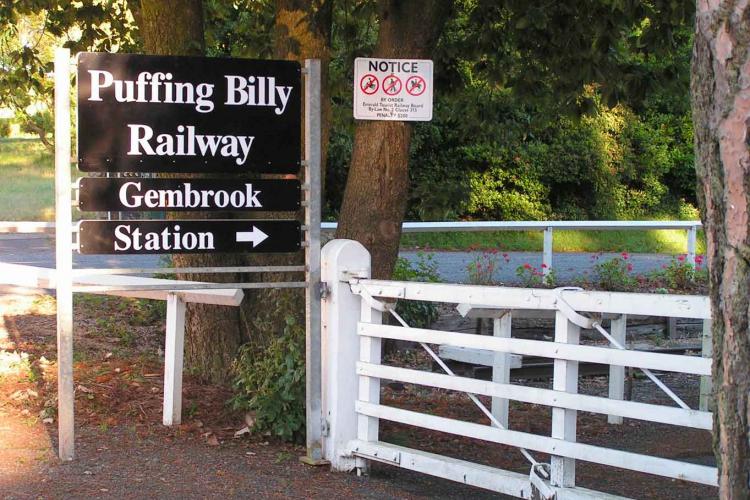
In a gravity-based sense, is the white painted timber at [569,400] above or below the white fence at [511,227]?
below

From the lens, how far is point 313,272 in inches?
232

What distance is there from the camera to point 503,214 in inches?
1005

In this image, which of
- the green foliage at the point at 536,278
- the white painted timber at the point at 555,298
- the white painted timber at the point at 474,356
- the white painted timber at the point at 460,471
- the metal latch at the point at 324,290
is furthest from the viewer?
the green foliage at the point at 536,278

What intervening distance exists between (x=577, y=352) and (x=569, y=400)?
0.79 feet

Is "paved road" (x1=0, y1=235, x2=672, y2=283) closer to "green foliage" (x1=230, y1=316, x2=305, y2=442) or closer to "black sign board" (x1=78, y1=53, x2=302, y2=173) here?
"green foliage" (x1=230, y1=316, x2=305, y2=442)

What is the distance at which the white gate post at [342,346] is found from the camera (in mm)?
5797

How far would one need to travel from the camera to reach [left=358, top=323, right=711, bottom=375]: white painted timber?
4.26 m

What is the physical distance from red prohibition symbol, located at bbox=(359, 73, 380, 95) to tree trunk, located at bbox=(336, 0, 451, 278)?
0.27 m

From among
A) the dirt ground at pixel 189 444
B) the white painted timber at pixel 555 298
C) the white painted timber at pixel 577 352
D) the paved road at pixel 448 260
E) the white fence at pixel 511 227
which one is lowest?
the dirt ground at pixel 189 444

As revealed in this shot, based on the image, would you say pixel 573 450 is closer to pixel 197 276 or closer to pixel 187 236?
pixel 187 236

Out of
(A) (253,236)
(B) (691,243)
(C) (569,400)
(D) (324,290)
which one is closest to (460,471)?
(C) (569,400)

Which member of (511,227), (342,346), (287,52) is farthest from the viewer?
(511,227)

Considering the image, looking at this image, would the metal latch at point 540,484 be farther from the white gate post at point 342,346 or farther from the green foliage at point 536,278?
the green foliage at point 536,278

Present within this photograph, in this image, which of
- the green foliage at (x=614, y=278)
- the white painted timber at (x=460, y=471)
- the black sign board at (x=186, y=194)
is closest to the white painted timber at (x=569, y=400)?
the white painted timber at (x=460, y=471)
